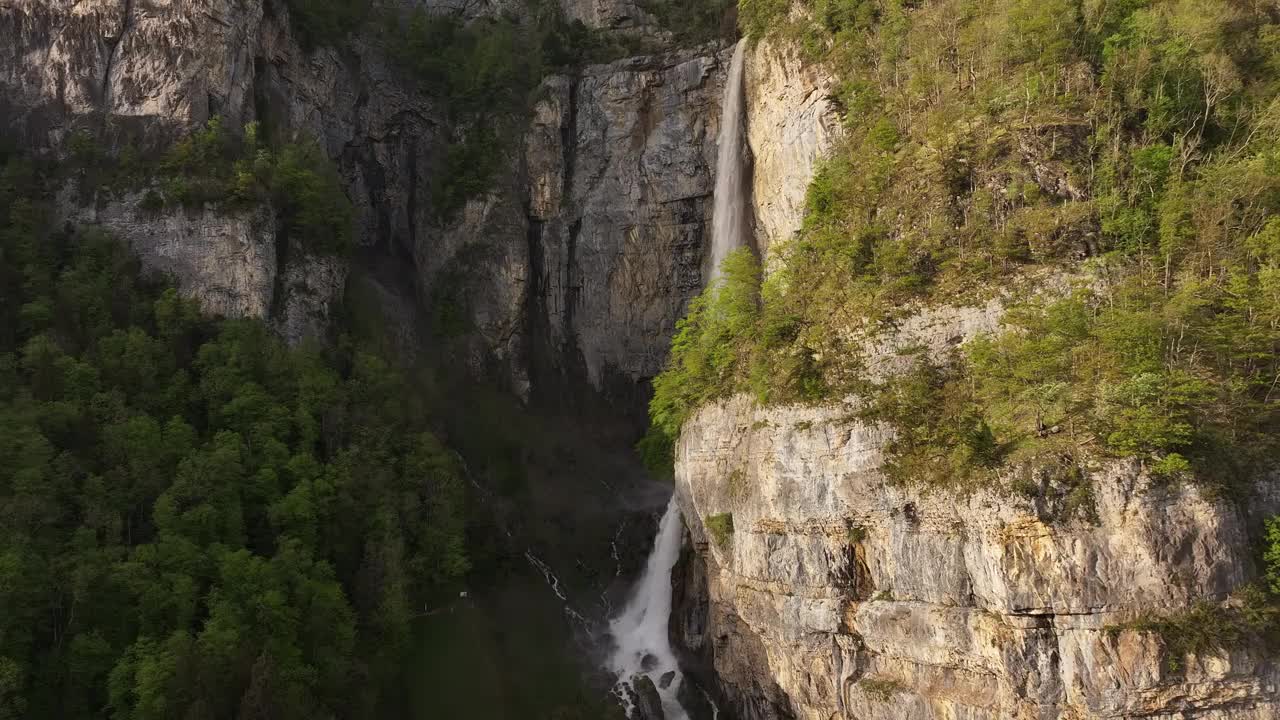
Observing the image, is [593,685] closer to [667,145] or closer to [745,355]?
[745,355]

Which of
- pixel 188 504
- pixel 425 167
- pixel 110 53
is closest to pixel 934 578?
pixel 188 504

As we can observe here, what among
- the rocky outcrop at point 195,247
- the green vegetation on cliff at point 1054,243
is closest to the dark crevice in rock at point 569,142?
the rocky outcrop at point 195,247

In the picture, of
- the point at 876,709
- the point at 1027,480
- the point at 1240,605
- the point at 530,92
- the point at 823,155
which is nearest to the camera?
the point at 1240,605

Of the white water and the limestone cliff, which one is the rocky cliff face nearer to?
the white water

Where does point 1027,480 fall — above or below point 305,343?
below

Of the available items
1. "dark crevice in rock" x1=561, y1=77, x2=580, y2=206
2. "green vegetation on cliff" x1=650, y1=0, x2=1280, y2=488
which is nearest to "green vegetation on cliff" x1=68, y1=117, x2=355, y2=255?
"dark crevice in rock" x1=561, y1=77, x2=580, y2=206

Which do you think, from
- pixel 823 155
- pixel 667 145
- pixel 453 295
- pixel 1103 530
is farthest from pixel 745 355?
pixel 453 295

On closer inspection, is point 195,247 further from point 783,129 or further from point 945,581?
point 945,581
